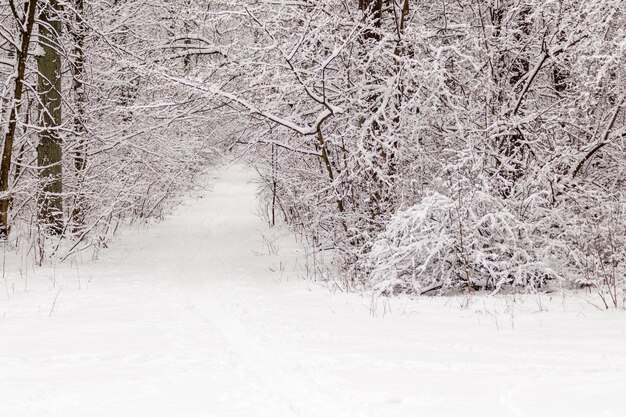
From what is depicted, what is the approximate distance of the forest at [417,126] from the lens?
7484 mm

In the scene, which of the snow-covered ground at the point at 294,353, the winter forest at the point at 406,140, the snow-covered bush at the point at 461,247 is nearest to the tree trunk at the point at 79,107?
the winter forest at the point at 406,140

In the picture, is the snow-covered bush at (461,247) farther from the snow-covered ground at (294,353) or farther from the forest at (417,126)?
the snow-covered ground at (294,353)

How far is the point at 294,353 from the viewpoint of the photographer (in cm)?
458

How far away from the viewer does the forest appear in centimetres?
748

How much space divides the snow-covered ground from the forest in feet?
3.10

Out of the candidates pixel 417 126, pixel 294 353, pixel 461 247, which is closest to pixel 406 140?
pixel 417 126

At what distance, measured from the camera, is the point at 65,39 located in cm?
1151

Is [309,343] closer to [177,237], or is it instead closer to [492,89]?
[492,89]

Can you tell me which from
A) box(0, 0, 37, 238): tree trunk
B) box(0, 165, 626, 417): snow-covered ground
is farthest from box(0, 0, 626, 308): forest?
box(0, 165, 626, 417): snow-covered ground

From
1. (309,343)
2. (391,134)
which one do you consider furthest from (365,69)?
(309,343)

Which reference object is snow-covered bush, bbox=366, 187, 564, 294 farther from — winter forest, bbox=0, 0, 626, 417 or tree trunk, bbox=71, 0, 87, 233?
tree trunk, bbox=71, 0, 87, 233

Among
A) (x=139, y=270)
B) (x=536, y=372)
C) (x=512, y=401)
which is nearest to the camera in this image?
(x=512, y=401)

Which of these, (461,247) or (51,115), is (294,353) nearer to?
(461,247)

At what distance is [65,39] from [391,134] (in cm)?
705
